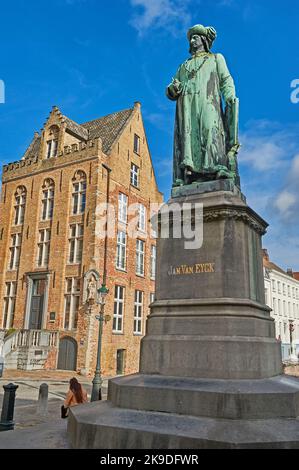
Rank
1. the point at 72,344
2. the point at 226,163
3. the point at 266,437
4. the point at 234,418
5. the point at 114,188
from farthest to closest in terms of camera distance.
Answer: the point at 114,188, the point at 72,344, the point at 226,163, the point at 234,418, the point at 266,437

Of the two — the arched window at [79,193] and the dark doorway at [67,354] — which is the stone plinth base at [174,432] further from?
the arched window at [79,193]

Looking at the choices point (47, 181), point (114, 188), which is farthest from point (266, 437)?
point (47, 181)

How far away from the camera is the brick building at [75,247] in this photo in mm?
22875

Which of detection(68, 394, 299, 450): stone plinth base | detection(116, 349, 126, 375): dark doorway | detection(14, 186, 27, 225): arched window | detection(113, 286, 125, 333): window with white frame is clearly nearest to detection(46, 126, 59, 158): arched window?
detection(14, 186, 27, 225): arched window

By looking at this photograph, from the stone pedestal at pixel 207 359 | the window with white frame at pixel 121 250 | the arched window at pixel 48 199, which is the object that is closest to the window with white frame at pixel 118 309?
the window with white frame at pixel 121 250

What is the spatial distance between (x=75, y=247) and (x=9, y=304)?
6797mm

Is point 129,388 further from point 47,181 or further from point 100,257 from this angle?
point 47,181

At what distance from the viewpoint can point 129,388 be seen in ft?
15.7

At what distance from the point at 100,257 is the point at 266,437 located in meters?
20.3

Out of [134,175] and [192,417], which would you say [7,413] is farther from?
[134,175]

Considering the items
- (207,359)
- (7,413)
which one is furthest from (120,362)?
(207,359)

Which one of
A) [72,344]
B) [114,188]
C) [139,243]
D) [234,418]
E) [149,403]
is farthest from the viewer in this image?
[139,243]
